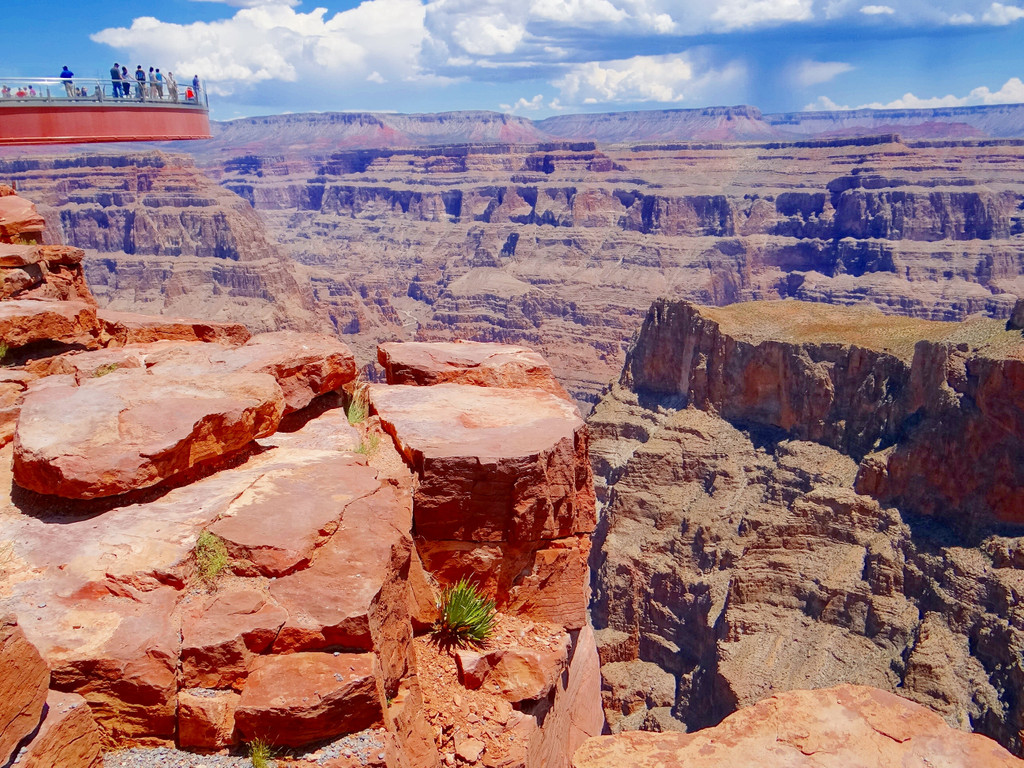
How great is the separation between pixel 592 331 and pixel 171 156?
8141 centimetres

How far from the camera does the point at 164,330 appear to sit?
12531 millimetres

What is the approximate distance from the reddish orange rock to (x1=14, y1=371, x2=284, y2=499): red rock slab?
340cm

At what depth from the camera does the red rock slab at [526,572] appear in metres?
8.22

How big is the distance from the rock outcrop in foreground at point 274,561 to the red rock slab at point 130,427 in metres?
0.02

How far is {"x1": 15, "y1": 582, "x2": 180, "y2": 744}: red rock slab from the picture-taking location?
17.9ft

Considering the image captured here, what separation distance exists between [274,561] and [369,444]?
242 centimetres

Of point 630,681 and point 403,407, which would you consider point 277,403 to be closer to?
point 403,407

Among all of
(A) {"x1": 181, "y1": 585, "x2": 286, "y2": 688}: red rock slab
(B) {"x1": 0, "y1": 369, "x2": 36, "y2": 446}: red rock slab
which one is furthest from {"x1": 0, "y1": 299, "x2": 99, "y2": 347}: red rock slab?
(A) {"x1": 181, "y1": 585, "x2": 286, "y2": 688}: red rock slab

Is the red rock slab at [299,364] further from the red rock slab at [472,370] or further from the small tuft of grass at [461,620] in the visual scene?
the small tuft of grass at [461,620]

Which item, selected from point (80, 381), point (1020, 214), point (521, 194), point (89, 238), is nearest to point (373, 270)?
point (521, 194)

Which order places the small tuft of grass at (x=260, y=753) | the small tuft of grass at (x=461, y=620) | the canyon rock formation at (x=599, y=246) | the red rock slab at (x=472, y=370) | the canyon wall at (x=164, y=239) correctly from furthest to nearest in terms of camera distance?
1. the canyon wall at (x=164, y=239)
2. the canyon rock formation at (x=599, y=246)
3. the red rock slab at (x=472, y=370)
4. the small tuft of grass at (x=461, y=620)
5. the small tuft of grass at (x=260, y=753)

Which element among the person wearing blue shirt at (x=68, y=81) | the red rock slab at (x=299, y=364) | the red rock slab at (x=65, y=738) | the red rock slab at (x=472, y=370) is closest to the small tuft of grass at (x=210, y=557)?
the red rock slab at (x=65, y=738)

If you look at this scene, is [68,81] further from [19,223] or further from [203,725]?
[203,725]

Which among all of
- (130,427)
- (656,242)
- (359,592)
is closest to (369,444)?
(130,427)
